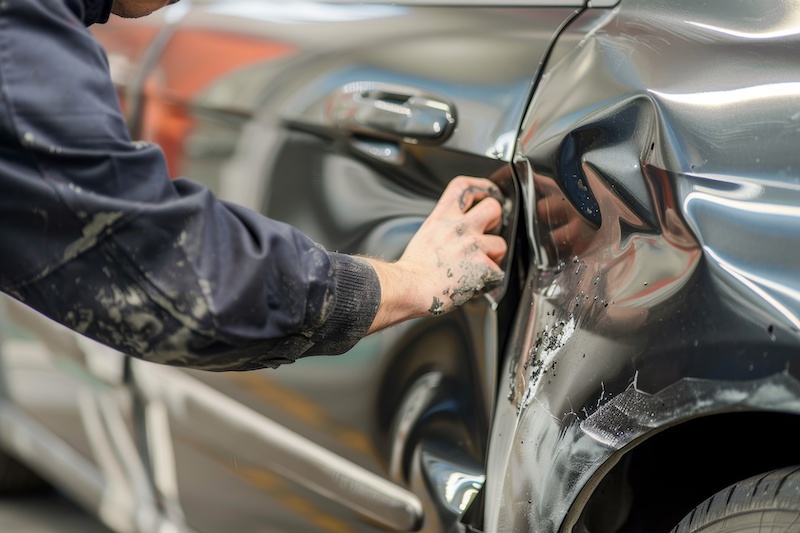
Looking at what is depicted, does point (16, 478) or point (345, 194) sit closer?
point (345, 194)

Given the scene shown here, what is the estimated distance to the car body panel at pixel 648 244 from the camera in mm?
999

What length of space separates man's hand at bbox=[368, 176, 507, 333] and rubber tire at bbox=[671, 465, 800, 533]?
0.41 meters

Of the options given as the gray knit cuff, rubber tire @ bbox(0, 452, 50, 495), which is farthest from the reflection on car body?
rubber tire @ bbox(0, 452, 50, 495)

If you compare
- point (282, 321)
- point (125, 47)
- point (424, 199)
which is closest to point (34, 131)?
point (282, 321)

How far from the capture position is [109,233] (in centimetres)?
106

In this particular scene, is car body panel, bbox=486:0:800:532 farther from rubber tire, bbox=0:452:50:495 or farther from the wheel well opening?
rubber tire, bbox=0:452:50:495

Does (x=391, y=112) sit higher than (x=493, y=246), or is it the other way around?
(x=391, y=112)

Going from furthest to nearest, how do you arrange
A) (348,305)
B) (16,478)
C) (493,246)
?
(16,478)
(493,246)
(348,305)

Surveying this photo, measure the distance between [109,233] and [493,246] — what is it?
0.53 metres

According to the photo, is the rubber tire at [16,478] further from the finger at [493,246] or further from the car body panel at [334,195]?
the finger at [493,246]

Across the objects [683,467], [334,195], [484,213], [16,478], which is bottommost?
[16,478]

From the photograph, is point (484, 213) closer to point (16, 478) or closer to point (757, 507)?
point (757, 507)

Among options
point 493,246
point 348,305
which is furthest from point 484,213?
point 348,305

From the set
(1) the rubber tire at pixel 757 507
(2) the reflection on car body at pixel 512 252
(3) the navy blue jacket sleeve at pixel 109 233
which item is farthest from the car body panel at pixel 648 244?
(3) the navy blue jacket sleeve at pixel 109 233
